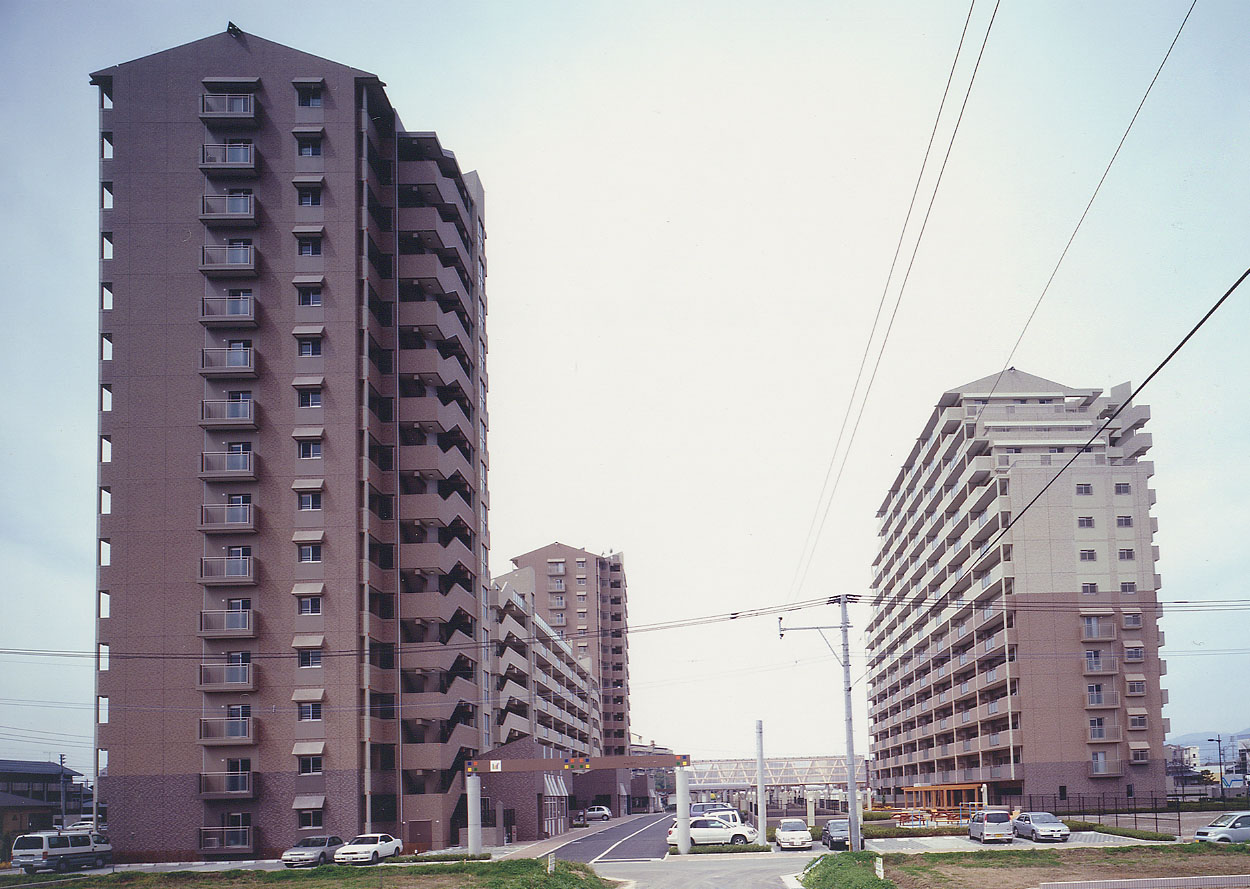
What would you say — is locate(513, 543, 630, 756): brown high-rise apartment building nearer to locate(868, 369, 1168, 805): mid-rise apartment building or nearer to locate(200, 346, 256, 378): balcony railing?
locate(868, 369, 1168, 805): mid-rise apartment building

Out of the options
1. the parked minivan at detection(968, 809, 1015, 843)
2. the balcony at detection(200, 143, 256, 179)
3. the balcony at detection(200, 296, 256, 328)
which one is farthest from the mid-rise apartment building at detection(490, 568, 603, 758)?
the balcony at detection(200, 143, 256, 179)

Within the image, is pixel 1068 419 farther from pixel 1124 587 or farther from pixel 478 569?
pixel 478 569

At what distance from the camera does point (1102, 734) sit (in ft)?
298

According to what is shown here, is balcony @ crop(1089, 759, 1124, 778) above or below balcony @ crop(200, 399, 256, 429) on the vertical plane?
below

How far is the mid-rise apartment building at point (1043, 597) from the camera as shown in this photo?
91.1 meters

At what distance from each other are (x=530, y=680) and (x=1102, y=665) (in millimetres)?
49625

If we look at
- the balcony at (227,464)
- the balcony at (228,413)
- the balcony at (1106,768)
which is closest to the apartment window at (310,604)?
the balcony at (227,464)

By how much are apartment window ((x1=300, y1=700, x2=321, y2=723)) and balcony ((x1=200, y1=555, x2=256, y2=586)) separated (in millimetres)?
7961

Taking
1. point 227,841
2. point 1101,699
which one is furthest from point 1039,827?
point 227,841

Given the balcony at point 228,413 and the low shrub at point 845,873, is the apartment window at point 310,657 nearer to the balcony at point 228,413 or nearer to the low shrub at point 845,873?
the balcony at point 228,413

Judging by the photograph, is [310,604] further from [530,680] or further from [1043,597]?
[1043,597]

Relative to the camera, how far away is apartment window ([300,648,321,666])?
66.6m

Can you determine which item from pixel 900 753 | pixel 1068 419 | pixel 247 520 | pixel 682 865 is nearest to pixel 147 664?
pixel 247 520

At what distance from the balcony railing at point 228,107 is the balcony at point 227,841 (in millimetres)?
42505
